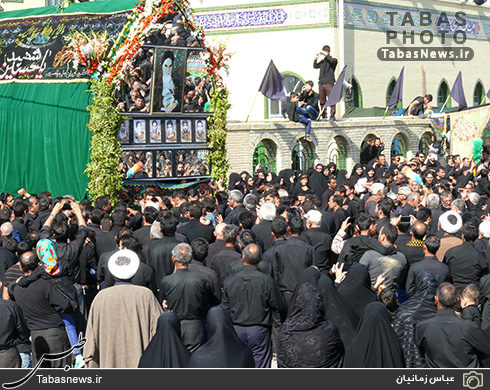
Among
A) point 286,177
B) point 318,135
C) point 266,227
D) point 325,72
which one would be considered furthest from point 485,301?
point 325,72

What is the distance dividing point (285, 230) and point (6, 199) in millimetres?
6404

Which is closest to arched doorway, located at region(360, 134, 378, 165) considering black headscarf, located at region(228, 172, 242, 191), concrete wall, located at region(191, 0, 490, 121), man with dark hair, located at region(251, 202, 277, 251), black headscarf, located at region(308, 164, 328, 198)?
concrete wall, located at region(191, 0, 490, 121)

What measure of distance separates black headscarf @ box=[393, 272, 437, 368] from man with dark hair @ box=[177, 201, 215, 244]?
144 inches

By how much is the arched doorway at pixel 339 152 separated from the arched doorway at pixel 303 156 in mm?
1006

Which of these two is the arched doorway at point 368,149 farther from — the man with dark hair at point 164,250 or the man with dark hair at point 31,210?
the man with dark hair at point 164,250

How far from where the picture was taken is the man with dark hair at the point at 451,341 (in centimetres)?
660

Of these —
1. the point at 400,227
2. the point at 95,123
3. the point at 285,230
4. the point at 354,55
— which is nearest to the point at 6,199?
the point at 95,123

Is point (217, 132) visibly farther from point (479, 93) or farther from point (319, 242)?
point (479, 93)

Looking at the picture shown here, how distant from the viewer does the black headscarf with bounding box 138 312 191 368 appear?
6.67 meters

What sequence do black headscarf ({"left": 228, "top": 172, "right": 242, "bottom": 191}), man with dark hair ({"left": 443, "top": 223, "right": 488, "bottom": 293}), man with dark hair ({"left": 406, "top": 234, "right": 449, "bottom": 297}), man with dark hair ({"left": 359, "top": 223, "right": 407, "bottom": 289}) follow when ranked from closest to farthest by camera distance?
man with dark hair ({"left": 406, "top": 234, "right": 449, "bottom": 297}), man with dark hair ({"left": 359, "top": 223, "right": 407, "bottom": 289}), man with dark hair ({"left": 443, "top": 223, "right": 488, "bottom": 293}), black headscarf ({"left": 228, "top": 172, "right": 242, "bottom": 191})

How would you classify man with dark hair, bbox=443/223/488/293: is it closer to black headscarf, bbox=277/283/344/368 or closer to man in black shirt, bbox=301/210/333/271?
man in black shirt, bbox=301/210/333/271

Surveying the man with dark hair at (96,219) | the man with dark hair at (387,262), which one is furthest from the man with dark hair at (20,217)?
the man with dark hair at (387,262)

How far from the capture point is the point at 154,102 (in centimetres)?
1800
